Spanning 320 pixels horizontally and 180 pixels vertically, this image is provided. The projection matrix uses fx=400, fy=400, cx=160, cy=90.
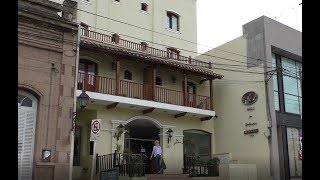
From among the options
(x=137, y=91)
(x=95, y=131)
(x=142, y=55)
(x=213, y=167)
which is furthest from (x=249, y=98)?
(x=95, y=131)

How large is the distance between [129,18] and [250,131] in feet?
32.0

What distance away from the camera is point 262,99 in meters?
21.7

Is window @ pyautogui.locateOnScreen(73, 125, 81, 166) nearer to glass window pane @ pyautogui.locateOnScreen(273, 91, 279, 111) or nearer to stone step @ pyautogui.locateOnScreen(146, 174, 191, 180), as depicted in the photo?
→ stone step @ pyautogui.locateOnScreen(146, 174, 191, 180)

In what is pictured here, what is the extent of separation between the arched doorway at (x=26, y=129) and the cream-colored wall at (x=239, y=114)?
491 inches

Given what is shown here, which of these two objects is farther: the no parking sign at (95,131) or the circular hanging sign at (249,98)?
the circular hanging sign at (249,98)

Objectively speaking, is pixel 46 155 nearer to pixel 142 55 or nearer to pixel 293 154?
pixel 142 55

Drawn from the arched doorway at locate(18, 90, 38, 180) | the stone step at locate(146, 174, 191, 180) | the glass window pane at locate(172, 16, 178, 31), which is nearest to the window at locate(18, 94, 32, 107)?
the arched doorway at locate(18, 90, 38, 180)

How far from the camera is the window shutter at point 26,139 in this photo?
42.5 feet

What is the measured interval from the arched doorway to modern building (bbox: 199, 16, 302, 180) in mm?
12469

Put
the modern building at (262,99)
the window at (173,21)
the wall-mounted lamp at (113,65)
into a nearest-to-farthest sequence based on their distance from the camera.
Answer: the wall-mounted lamp at (113,65) → the modern building at (262,99) → the window at (173,21)

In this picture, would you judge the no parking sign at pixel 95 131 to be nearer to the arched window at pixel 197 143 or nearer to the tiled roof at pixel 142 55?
the tiled roof at pixel 142 55

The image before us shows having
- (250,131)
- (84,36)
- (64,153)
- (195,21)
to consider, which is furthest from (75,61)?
(195,21)

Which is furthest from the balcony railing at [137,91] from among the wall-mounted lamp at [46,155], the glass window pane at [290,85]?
the wall-mounted lamp at [46,155]

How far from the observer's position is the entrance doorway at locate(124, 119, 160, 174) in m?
Answer: 21.0
